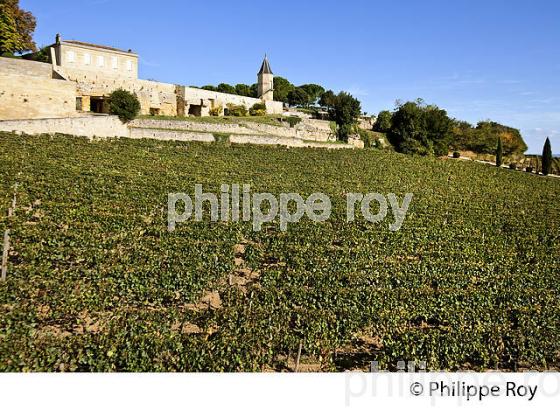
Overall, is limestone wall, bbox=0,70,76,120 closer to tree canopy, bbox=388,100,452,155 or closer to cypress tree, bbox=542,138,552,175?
tree canopy, bbox=388,100,452,155

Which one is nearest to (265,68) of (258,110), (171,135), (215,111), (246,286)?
(258,110)

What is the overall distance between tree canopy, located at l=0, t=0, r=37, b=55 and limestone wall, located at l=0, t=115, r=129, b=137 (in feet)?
21.2

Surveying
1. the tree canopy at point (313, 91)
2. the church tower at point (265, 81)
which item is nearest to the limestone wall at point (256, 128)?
the church tower at point (265, 81)

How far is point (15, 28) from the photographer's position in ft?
79.9

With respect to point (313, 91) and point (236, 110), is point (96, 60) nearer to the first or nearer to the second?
point (236, 110)

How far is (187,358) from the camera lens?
6.27m

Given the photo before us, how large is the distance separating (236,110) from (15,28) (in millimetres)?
17290

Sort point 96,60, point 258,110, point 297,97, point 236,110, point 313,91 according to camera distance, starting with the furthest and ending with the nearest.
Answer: point 313,91, point 297,97, point 258,110, point 236,110, point 96,60

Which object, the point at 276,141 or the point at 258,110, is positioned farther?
the point at 258,110

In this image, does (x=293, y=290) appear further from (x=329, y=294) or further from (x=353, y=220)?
(x=353, y=220)

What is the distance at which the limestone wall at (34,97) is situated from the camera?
2122 cm

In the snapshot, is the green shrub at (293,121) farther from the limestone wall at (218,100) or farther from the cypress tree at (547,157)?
the cypress tree at (547,157)

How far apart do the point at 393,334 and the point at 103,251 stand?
6590mm
